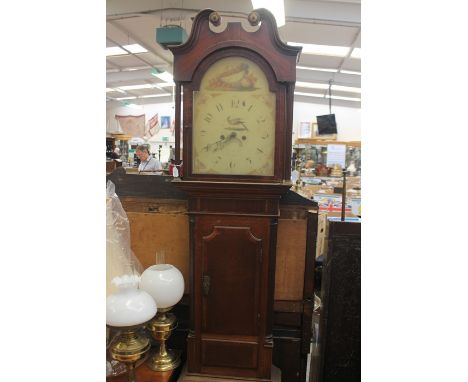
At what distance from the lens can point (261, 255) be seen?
1367 mm

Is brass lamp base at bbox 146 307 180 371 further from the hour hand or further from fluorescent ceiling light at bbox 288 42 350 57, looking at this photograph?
fluorescent ceiling light at bbox 288 42 350 57

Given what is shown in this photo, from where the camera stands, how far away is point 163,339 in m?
1.43

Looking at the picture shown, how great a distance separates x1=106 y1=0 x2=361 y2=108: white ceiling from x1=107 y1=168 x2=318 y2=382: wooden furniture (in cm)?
337

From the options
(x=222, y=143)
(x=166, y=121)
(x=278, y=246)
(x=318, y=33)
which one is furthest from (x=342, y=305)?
(x=166, y=121)

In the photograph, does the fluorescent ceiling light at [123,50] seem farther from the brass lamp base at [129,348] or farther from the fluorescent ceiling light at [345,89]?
the brass lamp base at [129,348]

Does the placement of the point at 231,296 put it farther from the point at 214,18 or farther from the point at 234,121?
the point at 214,18

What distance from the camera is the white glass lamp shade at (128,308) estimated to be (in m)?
1.12

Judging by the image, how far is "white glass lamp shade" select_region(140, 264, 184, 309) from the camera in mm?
1311

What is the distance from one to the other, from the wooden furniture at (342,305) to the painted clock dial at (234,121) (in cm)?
57

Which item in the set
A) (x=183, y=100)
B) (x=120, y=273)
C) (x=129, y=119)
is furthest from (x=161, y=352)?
(x=129, y=119)

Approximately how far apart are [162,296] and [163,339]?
24 cm

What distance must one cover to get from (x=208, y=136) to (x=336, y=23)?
Answer: 3657 mm

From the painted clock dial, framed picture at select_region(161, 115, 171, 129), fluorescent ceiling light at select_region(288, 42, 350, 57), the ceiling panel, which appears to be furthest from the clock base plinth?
framed picture at select_region(161, 115, 171, 129)

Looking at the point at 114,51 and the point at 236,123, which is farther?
the point at 114,51
